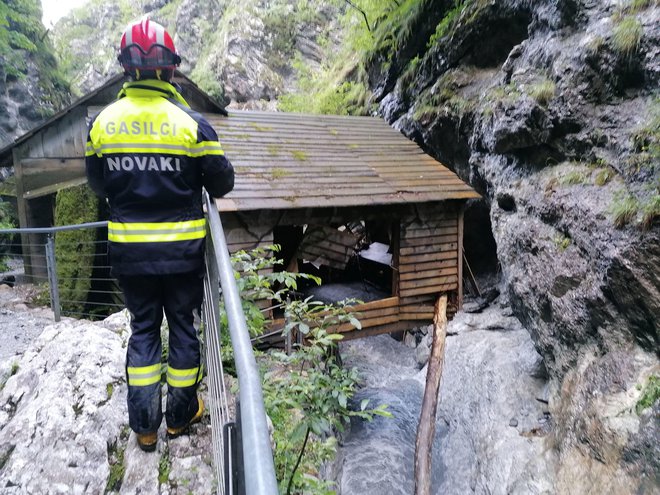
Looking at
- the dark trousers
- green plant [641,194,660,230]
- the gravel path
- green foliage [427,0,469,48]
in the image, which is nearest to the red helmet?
the dark trousers

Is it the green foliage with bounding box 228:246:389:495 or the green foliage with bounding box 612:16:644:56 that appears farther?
the green foliage with bounding box 612:16:644:56

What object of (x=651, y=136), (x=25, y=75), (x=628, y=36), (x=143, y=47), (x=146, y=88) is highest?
(x=25, y=75)

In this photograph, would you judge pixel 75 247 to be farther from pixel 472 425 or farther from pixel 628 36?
pixel 628 36

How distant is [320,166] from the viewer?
8211mm

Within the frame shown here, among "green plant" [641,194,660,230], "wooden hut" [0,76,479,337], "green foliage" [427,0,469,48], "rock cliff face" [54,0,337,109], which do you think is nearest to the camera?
"green plant" [641,194,660,230]

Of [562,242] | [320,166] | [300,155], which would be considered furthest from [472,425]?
[300,155]

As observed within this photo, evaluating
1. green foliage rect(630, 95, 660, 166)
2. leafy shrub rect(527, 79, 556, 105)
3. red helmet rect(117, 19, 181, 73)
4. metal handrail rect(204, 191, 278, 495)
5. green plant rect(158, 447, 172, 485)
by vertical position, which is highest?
leafy shrub rect(527, 79, 556, 105)

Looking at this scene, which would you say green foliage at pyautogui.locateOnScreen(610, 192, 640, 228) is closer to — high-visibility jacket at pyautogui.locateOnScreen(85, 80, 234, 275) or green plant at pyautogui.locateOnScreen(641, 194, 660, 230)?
green plant at pyautogui.locateOnScreen(641, 194, 660, 230)

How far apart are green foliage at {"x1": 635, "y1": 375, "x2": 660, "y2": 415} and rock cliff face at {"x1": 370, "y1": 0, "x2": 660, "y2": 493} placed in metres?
0.04

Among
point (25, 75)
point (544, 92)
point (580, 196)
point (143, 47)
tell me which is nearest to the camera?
point (143, 47)

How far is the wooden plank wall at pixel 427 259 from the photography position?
8312 mm

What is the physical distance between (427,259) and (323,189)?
112 inches

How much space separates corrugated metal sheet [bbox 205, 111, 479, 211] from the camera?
6984mm

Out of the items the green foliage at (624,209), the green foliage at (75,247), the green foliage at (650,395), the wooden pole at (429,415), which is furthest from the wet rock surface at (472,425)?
the green foliage at (75,247)
